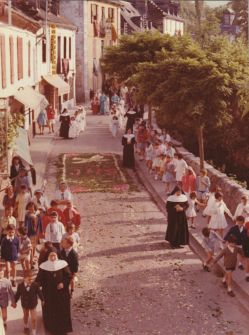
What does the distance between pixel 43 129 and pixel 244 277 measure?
77.3 ft

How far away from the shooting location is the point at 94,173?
82.5 feet

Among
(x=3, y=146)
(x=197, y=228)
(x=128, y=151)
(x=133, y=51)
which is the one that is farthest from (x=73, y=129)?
(x=197, y=228)

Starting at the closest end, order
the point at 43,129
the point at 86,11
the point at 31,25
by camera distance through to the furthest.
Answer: the point at 31,25 → the point at 43,129 → the point at 86,11

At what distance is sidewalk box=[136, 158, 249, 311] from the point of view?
13234 millimetres

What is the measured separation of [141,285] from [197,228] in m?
4.30

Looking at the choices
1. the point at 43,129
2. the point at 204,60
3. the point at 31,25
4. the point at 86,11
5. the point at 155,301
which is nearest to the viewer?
the point at 155,301

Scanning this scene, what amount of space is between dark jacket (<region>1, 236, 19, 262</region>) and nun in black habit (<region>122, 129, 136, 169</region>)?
13.1 metres

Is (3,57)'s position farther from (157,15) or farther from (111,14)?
(157,15)

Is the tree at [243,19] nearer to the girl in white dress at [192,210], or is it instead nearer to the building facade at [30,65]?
the building facade at [30,65]

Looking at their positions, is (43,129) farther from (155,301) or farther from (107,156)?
(155,301)

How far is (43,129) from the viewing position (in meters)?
35.8

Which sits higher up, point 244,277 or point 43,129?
point 43,129

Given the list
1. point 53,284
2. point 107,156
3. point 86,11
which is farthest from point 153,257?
point 86,11

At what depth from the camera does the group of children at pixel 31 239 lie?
1112cm
